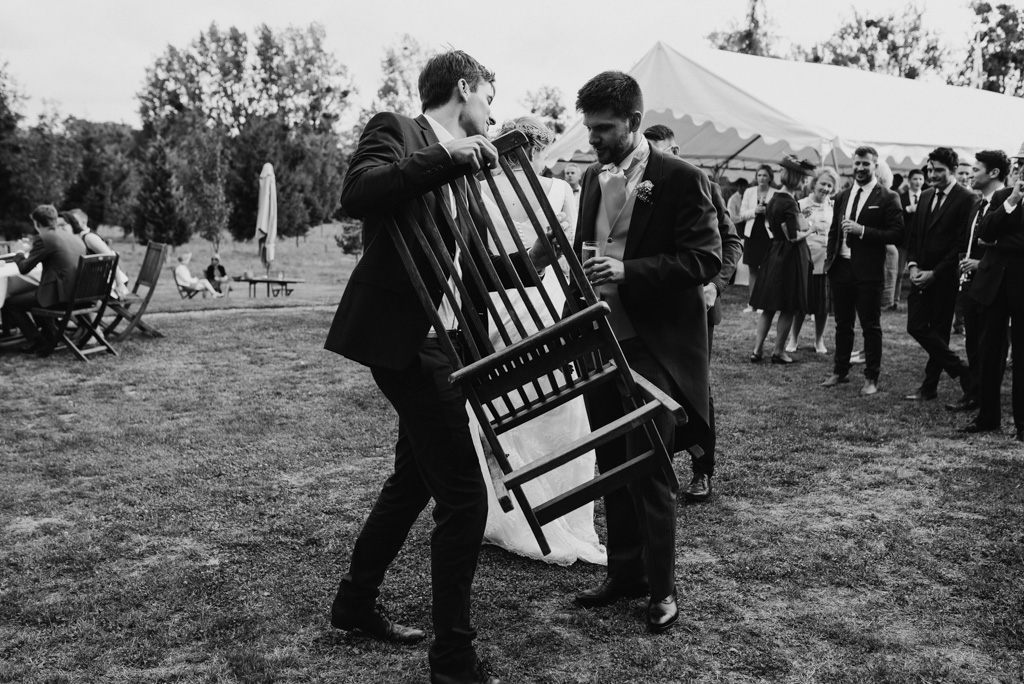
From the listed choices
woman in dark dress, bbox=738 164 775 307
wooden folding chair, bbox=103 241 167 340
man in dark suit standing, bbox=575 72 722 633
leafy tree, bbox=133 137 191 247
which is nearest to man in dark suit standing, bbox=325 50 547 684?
man in dark suit standing, bbox=575 72 722 633

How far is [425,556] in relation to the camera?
13.7 feet

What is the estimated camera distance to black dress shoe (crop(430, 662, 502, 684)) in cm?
292

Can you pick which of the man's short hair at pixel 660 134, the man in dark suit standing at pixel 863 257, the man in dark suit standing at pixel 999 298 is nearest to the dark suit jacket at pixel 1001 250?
the man in dark suit standing at pixel 999 298

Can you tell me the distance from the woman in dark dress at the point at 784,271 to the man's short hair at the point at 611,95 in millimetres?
6478

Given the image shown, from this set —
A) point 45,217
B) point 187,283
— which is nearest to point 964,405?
point 45,217

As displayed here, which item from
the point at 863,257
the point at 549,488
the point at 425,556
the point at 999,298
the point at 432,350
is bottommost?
the point at 425,556

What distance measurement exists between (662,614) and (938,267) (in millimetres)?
5680

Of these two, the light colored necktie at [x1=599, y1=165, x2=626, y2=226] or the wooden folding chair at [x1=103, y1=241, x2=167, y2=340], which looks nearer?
the light colored necktie at [x1=599, y1=165, x2=626, y2=226]

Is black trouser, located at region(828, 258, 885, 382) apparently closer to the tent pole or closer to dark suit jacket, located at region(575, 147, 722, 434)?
dark suit jacket, located at region(575, 147, 722, 434)

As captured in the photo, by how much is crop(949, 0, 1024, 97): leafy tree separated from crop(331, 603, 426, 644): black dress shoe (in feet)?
120

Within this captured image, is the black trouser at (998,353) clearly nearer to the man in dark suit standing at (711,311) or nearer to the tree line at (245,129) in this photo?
the man in dark suit standing at (711,311)

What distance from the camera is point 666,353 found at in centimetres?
351

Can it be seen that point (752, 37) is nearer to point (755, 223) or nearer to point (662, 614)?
point (755, 223)

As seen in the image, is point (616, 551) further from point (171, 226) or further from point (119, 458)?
point (171, 226)
